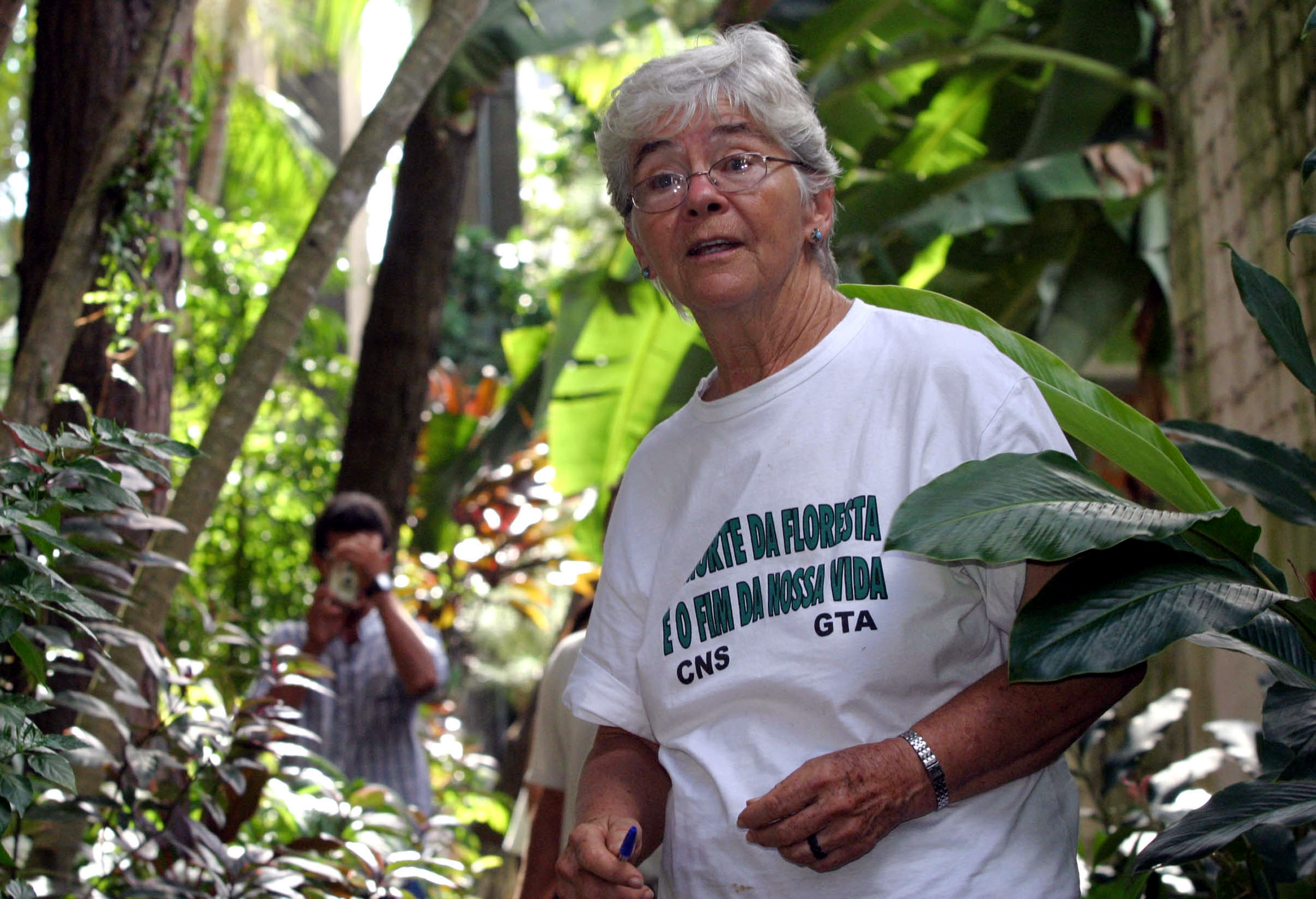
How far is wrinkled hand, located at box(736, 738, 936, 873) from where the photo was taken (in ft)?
5.24

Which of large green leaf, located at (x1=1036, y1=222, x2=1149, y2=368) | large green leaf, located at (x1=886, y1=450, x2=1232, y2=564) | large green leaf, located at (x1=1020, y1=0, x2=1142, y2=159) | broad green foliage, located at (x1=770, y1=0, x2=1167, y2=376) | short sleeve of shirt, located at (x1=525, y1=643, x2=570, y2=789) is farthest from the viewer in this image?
large green leaf, located at (x1=1020, y1=0, x2=1142, y2=159)

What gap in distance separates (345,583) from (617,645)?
2.20 m

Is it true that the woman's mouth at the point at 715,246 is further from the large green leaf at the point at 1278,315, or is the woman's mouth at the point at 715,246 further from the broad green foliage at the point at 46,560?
the broad green foliage at the point at 46,560

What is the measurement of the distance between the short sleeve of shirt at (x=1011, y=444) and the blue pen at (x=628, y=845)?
534mm

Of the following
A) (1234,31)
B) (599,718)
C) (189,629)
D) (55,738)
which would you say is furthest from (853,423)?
(189,629)

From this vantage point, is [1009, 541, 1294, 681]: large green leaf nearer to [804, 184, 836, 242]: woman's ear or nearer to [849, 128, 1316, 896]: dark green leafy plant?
[849, 128, 1316, 896]: dark green leafy plant

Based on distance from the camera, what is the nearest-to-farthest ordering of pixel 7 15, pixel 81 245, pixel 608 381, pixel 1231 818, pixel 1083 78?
1. pixel 1231 818
2. pixel 7 15
3. pixel 81 245
4. pixel 1083 78
5. pixel 608 381

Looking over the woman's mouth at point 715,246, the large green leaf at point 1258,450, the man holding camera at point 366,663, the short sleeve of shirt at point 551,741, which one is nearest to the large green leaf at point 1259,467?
the large green leaf at point 1258,450

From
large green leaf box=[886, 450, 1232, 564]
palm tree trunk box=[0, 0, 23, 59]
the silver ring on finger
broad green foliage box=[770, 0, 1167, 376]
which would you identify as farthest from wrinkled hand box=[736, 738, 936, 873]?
broad green foliage box=[770, 0, 1167, 376]

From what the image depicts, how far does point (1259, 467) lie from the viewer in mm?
2064

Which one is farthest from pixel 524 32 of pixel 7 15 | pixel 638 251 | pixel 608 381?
pixel 638 251

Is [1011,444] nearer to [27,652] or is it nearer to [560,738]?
[27,652]

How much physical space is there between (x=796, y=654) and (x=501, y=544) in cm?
544

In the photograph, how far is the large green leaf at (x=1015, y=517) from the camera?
1.38 metres
